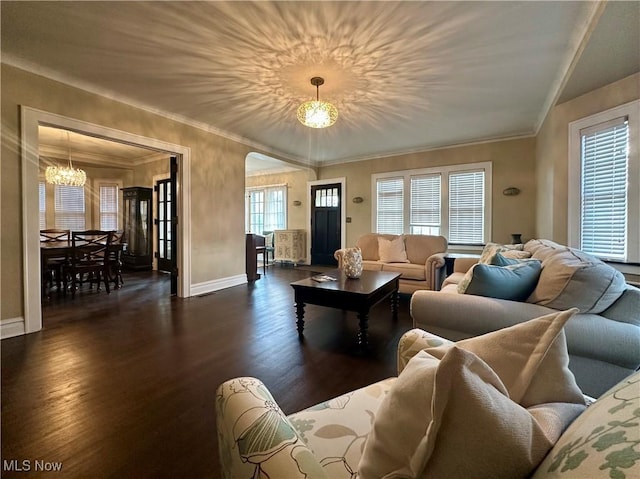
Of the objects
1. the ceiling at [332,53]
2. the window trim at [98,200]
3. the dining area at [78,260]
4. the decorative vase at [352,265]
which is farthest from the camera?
the window trim at [98,200]

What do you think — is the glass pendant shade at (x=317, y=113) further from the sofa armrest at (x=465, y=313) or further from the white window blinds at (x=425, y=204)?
the white window blinds at (x=425, y=204)

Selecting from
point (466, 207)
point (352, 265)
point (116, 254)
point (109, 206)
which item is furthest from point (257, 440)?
point (109, 206)

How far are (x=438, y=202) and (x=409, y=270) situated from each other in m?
2.29

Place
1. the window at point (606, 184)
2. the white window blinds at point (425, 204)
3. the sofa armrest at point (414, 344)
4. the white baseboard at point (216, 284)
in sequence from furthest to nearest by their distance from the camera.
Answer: the white window blinds at point (425, 204) < the white baseboard at point (216, 284) < the window at point (606, 184) < the sofa armrest at point (414, 344)

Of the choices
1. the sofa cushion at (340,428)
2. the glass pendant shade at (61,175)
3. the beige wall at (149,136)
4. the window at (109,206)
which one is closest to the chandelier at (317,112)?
the beige wall at (149,136)

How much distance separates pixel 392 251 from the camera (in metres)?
4.71

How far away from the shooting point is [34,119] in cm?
291

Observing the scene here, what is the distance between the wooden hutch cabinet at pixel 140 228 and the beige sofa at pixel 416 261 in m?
4.73

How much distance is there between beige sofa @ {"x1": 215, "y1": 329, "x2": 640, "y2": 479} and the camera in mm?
391

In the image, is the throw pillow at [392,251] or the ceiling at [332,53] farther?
the throw pillow at [392,251]

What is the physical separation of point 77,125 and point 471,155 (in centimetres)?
604

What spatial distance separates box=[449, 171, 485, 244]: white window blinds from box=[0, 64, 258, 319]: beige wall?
161 inches

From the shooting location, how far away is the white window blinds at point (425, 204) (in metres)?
5.89

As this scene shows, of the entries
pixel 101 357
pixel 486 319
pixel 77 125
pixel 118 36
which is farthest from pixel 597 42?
pixel 77 125
